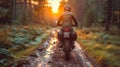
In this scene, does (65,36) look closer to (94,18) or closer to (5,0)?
(5,0)

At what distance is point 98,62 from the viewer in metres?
10.5

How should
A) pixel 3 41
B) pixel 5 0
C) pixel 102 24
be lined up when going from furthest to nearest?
pixel 102 24, pixel 5 0, pixel 3 41

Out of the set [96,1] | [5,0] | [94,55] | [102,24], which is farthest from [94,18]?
[94,55]

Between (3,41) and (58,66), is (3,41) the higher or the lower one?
the higher one

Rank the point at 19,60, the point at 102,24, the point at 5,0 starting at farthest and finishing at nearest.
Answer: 1. the point at 102,24
2. the point at 5,0
3. the point at 19,60

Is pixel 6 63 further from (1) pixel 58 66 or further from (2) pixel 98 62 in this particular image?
(2) pixel 98 62

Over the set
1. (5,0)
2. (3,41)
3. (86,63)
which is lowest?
(86,63)

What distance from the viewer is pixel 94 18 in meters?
45.4

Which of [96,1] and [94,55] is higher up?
[96,1]

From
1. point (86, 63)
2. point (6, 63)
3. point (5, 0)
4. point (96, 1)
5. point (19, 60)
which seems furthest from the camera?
point (96, 1)

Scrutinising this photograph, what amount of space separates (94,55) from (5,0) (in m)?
27.7

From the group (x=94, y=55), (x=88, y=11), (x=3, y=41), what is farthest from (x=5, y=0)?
(x=94, y=55)

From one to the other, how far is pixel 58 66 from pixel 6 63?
7.66 feet

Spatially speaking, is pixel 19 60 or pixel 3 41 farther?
pixel 3 41
